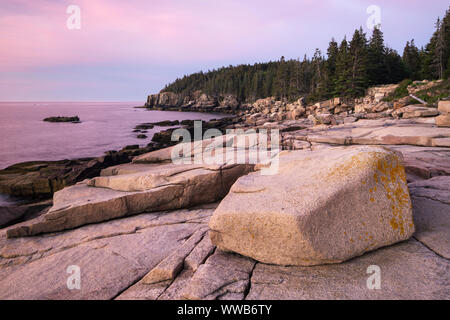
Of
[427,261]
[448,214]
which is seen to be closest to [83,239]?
[427,261]

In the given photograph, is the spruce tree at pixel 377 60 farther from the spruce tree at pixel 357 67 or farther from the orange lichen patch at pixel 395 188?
the orange lichen patch at pixel 395 188

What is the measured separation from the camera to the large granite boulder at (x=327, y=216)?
9.89 ft

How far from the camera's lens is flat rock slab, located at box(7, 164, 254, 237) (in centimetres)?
648

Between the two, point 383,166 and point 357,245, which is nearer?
point 357,245

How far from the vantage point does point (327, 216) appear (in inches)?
121

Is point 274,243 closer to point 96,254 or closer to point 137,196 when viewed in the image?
point 96,254

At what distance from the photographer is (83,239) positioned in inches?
226

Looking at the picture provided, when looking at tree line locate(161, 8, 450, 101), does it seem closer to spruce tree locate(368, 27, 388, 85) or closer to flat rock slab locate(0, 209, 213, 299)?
spruce tree locate(368, 27, 388, 85)

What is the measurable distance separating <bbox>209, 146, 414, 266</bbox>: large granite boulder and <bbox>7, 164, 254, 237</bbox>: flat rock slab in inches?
133

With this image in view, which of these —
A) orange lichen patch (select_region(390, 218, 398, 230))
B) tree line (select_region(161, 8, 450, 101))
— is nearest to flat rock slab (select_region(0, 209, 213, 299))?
orange lichen patch (select_region(390, 218, 398, 230))

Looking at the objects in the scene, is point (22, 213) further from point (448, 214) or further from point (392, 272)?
point (448, 214)

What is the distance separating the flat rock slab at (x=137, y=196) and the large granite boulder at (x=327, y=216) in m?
3.38

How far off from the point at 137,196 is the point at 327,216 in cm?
532
